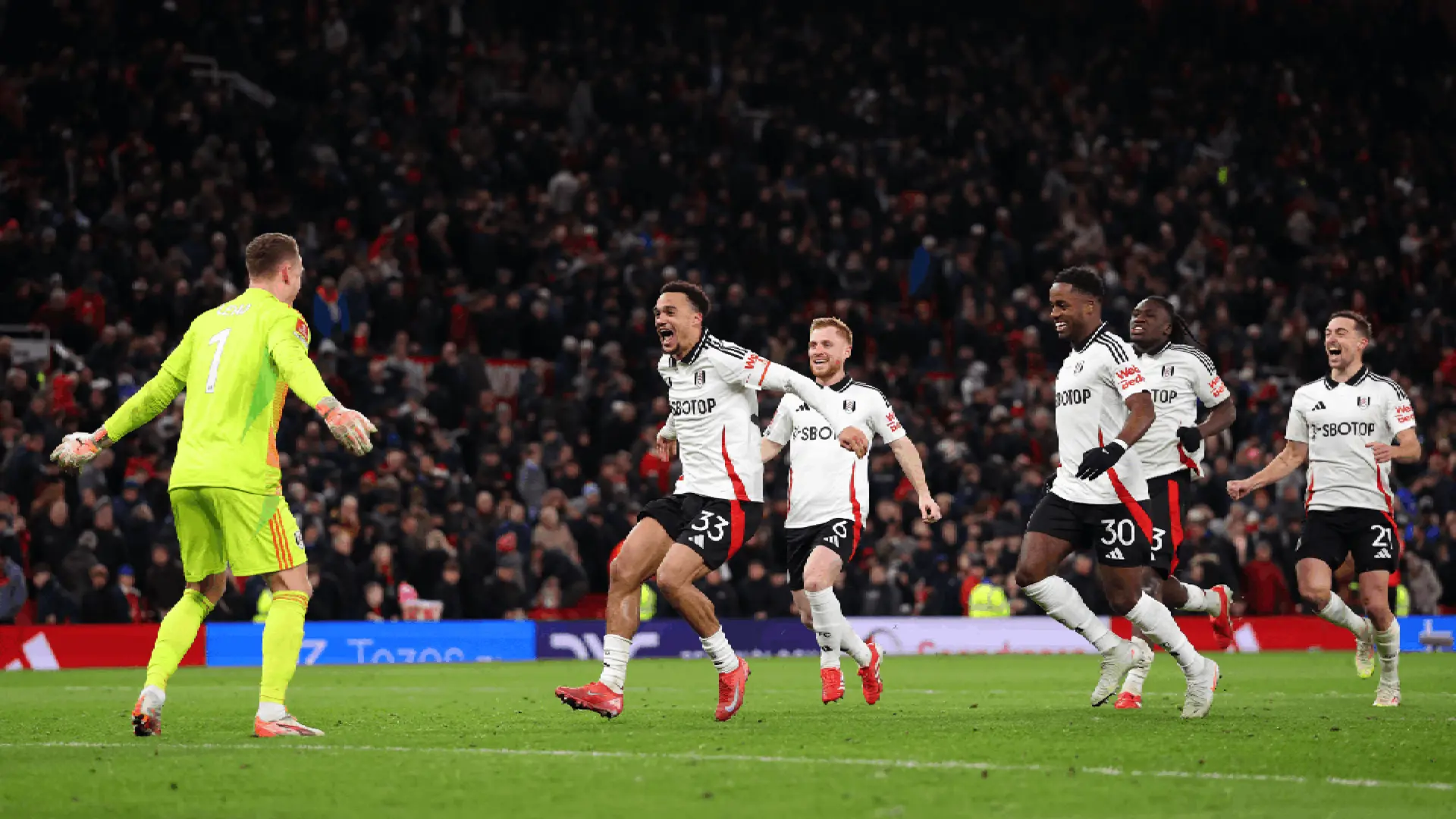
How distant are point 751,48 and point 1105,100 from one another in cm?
810

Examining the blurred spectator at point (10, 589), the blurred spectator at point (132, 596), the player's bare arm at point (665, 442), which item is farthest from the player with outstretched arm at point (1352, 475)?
the blurred spectator at point (10, 589)

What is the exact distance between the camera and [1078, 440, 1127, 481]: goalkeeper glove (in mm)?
10344

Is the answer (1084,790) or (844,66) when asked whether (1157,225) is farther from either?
(1084,790)

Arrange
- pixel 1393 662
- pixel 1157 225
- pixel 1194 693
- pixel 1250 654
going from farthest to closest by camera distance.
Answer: pixel 1157 225
pixel 1250 654
pixel 1393 662
pixel 1194 693

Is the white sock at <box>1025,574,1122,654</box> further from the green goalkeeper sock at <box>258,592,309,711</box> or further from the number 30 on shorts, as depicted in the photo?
the green goalkeeper sock at <box>258,592,309,711</box>

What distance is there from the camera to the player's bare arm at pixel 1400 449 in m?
13.0

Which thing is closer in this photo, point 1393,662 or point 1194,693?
point 1194,693

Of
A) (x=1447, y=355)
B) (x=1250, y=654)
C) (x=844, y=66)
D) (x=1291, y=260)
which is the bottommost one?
(x=1250, y=654)

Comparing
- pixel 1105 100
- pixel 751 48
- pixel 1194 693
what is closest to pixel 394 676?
pixel 1194 693

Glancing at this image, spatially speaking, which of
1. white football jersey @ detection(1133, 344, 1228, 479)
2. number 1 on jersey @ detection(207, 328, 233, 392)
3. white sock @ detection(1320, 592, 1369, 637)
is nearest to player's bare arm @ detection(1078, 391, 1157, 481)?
white football jersey @ detection(1133, 344, 1228, 479)

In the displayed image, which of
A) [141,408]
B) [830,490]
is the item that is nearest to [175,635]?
[141,408]

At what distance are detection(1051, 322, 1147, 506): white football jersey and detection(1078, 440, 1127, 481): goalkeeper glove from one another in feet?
2.14

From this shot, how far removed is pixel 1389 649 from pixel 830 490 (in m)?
4.09

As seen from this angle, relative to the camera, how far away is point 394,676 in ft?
59.6
